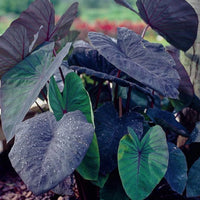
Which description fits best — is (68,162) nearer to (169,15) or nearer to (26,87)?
(26,87)

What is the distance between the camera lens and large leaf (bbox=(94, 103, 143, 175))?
102 cm

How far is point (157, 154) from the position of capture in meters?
0.93

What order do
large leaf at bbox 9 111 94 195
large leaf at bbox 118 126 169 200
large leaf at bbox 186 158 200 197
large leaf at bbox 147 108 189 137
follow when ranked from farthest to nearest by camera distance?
large leaf at bbox 147 108 189 137 < large leaf at bbox 186 158 200 197 < large leaf at bbox 118 126 169 200 < large leaf at bbox 9 111 94 195

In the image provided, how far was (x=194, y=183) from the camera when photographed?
100cm

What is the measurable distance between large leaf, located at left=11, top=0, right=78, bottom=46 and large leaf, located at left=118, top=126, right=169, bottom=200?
1.81ft

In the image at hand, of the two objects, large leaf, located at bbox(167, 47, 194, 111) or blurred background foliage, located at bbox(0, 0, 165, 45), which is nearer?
large leaf, located at bbox(167, 47, 194, 111)

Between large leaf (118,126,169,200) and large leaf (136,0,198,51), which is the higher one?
large leaf (136,0,198,51)

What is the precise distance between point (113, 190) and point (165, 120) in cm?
33

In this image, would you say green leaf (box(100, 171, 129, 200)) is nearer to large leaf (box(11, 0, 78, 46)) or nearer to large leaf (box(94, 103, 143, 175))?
large leaf (box(94, 103, 143, 175))

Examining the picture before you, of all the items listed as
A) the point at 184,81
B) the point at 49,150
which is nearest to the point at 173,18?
the point at 184,81

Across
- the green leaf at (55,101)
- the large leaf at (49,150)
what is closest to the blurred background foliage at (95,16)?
the green leaf at (55,101)

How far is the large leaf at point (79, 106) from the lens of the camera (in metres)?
0.95

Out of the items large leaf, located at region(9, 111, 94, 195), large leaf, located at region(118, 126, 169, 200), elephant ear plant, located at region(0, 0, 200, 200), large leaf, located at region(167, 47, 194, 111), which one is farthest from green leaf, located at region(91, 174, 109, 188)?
large leaf, located at region(167, 47, 194, 111)

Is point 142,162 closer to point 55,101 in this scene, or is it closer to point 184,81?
point 55,101
